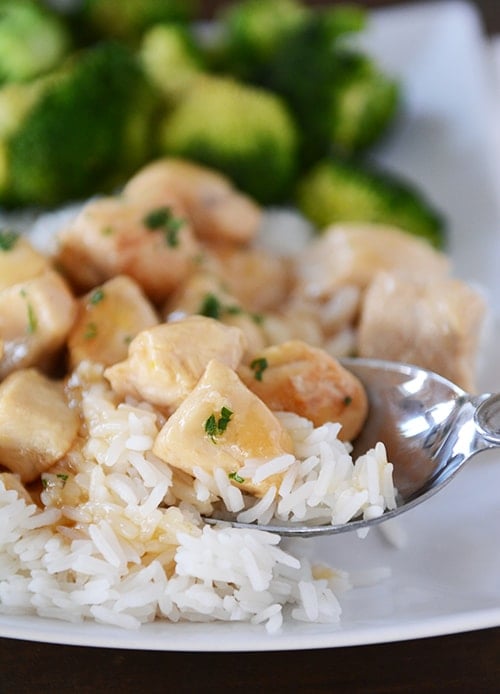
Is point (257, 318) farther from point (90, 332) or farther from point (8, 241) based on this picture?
point (8, 241)

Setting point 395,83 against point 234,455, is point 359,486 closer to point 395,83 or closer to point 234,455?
point 234,455

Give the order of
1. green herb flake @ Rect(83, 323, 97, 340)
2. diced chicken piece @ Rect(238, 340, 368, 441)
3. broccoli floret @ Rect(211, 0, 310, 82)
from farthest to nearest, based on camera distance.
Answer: broccoli floret @ Rect(211, 0, 310, 82) → green herb flake @ Rect(83, 323, 97, 340) → diced chicken piece @ Rect(238, 340, 368, 441)

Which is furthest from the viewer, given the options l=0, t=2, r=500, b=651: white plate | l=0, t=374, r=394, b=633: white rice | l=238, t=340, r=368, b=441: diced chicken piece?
l=238, t=340, r=368, b=441: diced chicken piece

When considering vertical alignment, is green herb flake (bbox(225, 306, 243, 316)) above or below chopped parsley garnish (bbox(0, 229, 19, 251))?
below

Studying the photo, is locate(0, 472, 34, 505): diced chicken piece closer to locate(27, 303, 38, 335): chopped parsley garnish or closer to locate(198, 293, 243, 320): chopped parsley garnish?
locate(27, 303, 38, 335): chopped parsley garnish

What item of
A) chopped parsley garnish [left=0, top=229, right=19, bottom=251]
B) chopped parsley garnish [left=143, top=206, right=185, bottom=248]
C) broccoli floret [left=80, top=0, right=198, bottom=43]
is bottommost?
chopped parsley garnish [left=143, top=206, right=185, bottom=248]

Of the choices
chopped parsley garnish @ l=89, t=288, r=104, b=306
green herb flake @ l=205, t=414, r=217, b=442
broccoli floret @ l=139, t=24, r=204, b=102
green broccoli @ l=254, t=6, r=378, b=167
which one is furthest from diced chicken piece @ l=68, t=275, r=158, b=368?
green broccoli @ l=254, t=6, r=378, b=167

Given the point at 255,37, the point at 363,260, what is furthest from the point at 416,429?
the point at 255,37

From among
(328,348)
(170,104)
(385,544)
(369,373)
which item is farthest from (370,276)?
(170,104)
